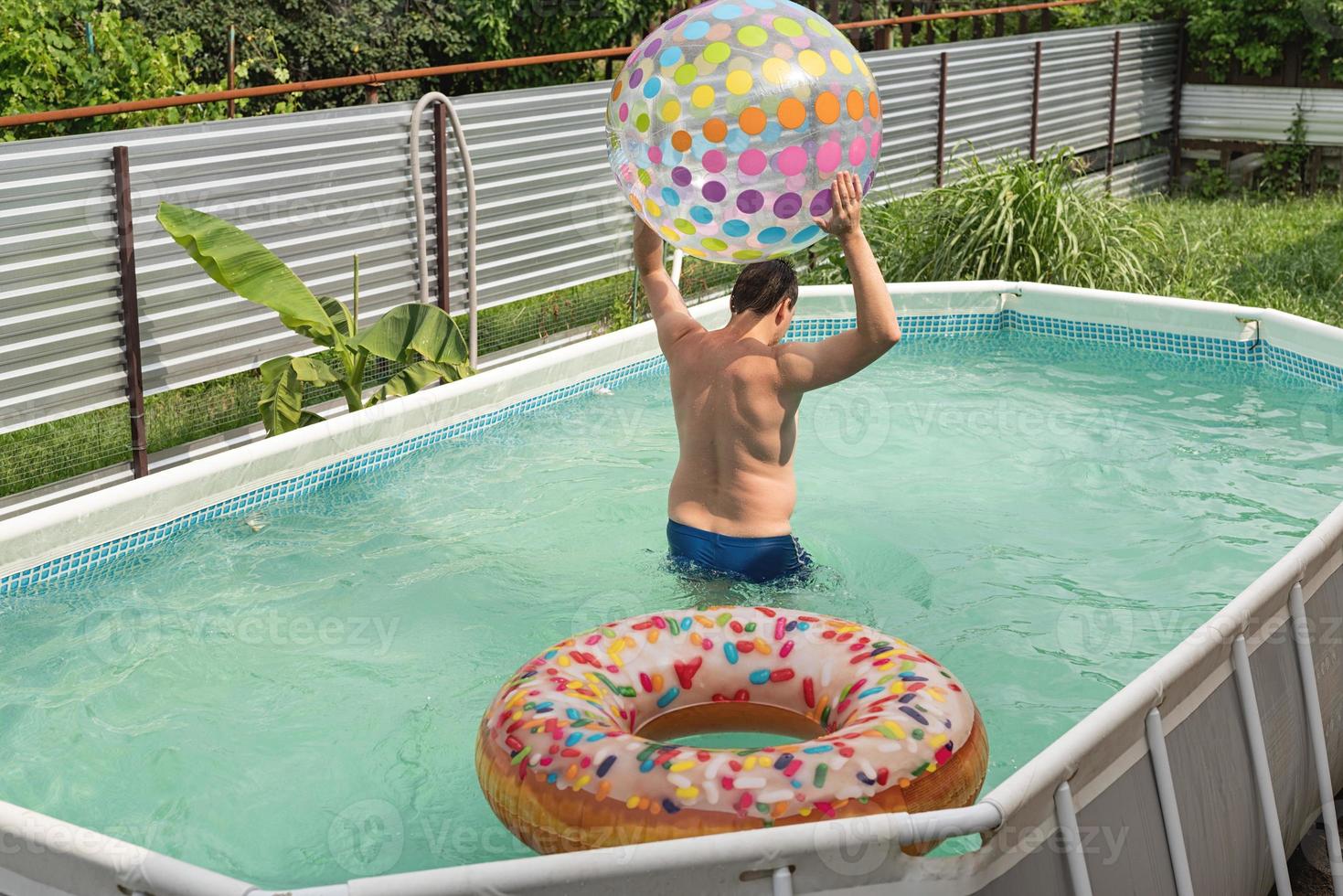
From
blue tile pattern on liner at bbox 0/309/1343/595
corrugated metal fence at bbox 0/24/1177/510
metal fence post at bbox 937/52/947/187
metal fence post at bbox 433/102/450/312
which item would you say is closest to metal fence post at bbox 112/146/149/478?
corrugated metal fence at bbox 0/24/1177/510

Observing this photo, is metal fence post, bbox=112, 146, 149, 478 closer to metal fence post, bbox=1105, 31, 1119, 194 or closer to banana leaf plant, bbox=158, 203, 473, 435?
banana leaf plant, bbox=158, 203, 473, 435

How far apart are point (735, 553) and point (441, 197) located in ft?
11.9

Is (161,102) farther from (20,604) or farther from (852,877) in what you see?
(852,877)

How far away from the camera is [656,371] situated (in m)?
7.28

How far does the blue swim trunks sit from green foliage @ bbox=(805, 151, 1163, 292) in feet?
15.9

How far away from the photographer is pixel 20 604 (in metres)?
4.52

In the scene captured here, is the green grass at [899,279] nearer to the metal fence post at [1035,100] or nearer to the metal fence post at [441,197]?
the metal fence post at [441,197]

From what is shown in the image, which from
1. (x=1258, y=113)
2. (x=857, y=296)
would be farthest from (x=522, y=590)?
(x=1258, y=113)

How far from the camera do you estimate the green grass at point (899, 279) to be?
621 centimetres

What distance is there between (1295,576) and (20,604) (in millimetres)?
3740

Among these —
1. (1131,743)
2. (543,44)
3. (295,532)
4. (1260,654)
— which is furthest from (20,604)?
(543,44)

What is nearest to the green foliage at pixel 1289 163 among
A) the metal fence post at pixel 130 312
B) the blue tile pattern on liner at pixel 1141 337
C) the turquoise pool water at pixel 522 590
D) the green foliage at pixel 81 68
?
the blue tile pattern on liner at pixel 1141 337

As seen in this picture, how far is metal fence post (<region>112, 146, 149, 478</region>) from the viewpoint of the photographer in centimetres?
576

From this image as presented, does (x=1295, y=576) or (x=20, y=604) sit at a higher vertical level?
(x=1295, y=576)
